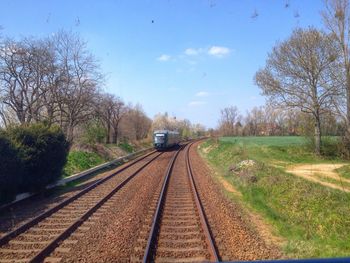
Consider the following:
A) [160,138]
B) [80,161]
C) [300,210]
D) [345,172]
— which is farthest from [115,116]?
[300,210]

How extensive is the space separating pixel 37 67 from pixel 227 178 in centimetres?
2174

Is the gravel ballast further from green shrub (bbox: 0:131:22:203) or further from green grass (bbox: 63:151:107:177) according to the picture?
green grass (bbox: 63:151:107:177)

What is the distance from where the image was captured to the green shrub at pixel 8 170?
12.2 metres

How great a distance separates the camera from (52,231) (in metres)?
9.52

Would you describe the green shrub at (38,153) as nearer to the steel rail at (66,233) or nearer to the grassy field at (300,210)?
the steel rail at (66,233)

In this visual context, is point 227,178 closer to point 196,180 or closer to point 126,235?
point 196,180

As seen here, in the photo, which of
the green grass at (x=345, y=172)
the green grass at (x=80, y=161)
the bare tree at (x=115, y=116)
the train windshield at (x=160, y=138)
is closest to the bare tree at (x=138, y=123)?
the bare tree at (x=115, y=116)

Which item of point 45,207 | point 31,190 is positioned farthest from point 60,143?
point 45,207

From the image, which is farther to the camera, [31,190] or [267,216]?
[31,190]

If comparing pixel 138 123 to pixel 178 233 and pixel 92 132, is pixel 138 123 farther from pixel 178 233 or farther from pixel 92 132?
pixel 178 233

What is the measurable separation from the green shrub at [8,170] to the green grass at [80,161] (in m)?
8.64

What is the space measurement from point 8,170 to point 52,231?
4.12 m

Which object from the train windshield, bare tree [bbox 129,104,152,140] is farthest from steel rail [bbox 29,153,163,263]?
bare tree [bbox 129,104,152,140]

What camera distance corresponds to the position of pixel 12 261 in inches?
287
